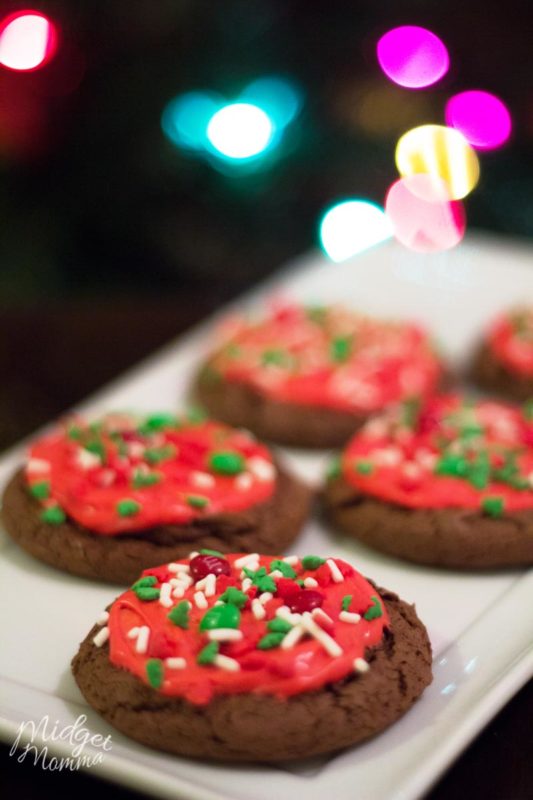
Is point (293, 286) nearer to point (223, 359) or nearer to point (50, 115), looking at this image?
point (223, 359)

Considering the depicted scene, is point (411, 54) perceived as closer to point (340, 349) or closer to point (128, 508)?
point (340, 349)

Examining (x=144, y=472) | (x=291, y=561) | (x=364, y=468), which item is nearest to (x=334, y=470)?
(x=364, y=468)

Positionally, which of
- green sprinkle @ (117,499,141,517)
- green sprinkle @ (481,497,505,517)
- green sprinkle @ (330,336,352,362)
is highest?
green sprinkle @ (481,497,505,517)

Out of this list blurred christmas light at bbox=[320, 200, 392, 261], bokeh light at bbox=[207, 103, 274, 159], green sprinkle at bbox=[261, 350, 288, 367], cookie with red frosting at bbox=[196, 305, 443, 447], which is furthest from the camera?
bokeh light at bbox=[207, 103, 274, 159]

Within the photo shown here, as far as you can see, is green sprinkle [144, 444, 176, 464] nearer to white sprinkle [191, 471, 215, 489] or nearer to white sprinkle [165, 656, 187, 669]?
white sprinkle [191, 471, 215, 489]

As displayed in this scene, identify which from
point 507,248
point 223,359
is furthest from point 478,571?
point 507,248

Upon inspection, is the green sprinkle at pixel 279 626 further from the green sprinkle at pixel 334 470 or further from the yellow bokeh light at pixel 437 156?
the yellow bokeh light at pixel 437 156

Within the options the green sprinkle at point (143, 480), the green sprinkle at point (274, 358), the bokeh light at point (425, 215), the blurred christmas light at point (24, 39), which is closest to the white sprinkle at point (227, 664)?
the green sprinkle at point (143, 480)

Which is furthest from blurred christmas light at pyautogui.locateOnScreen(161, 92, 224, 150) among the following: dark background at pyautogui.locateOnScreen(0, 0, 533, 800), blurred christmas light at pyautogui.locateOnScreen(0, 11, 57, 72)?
blurred christmas light at pyautogui.locateOnScreen(0, 11, 57, 72)
